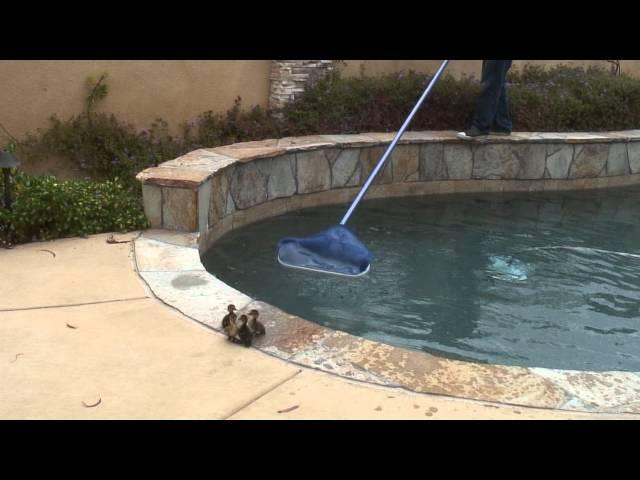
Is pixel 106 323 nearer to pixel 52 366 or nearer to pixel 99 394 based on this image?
pixel 52 366

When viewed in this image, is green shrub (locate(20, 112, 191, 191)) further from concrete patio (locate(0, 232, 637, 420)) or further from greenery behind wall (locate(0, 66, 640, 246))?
concrete patio (locate(0, 232, 637, 420))

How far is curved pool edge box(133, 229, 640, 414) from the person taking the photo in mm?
2992

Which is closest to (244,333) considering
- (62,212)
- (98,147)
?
(62,212)

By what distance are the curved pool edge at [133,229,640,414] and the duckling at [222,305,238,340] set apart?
0.09 m

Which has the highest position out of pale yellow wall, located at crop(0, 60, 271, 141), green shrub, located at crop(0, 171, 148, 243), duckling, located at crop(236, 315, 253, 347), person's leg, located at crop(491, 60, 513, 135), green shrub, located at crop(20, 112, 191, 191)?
pale yellow wall, located at crop(0, 60, 271, 141)

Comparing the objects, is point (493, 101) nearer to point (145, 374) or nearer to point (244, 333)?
point (244, 333)

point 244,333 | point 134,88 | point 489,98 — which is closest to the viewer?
point 244,333

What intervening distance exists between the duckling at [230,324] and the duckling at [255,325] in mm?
73

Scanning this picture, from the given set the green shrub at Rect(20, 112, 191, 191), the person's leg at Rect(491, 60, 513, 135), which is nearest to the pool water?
the person's leg at Rect(491, 60, 513, 135)

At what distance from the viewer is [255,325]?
3.37 metres

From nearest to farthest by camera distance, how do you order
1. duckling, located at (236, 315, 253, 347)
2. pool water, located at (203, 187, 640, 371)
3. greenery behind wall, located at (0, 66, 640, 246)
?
duckling, located at (236, 315, 253, 347) < pool water, located at (203, 187, 640, 371) < greenery behind wall, located at (0, 66, 640, 246)

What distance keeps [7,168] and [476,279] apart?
10.8 feet

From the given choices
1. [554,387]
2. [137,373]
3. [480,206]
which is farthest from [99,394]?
[480,206]

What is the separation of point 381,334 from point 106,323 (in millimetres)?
1515
